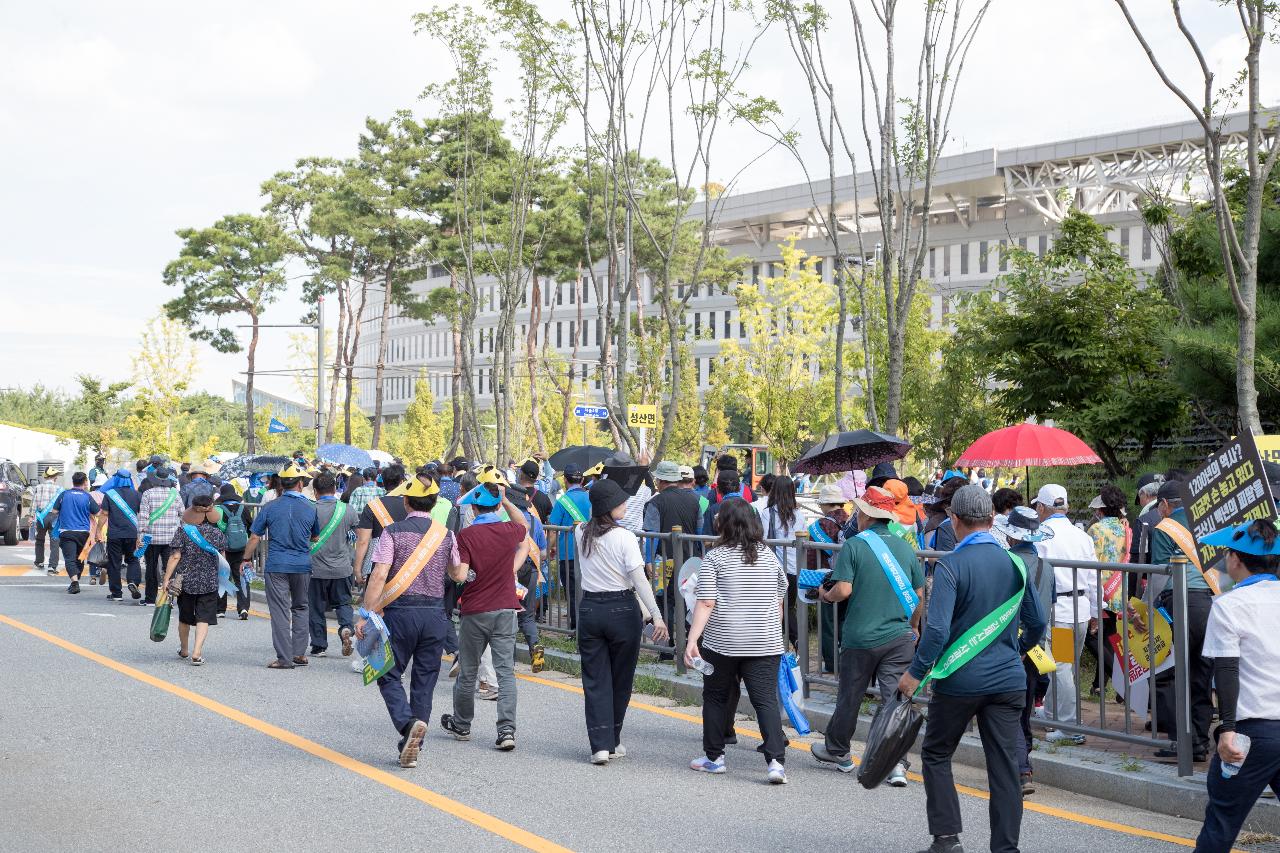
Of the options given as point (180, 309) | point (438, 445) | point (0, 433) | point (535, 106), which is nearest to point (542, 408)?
point (438, 445)

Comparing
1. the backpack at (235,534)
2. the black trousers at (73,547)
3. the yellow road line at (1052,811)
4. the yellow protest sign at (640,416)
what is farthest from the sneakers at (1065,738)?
the yellow protest sign at (640,416)

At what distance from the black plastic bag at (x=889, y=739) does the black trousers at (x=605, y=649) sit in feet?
7.52

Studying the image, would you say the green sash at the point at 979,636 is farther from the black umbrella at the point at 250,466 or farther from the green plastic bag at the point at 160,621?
the black umbrella at the point at 250,466

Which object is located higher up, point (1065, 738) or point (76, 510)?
point (76, 510)

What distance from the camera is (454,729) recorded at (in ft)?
29.7

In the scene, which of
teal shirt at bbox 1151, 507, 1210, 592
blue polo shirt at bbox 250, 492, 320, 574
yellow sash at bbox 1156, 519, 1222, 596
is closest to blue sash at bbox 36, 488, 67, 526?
blue polo shirt at bbox 250, 492, 320, 574

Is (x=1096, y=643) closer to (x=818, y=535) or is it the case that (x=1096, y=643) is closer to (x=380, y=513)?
(x=818, y=535)

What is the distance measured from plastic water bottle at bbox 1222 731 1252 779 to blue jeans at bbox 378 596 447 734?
15.3 ft

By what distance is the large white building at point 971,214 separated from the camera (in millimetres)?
53875

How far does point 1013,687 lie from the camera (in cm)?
601

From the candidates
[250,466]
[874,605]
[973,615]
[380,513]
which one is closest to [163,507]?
[380,513]

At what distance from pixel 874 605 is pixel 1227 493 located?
2023 mm

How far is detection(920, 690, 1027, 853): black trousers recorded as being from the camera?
5.87 metres

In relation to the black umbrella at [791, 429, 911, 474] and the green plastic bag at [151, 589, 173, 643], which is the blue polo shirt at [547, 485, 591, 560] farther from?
the green plastic bag at [151, 589, 173, 643]
